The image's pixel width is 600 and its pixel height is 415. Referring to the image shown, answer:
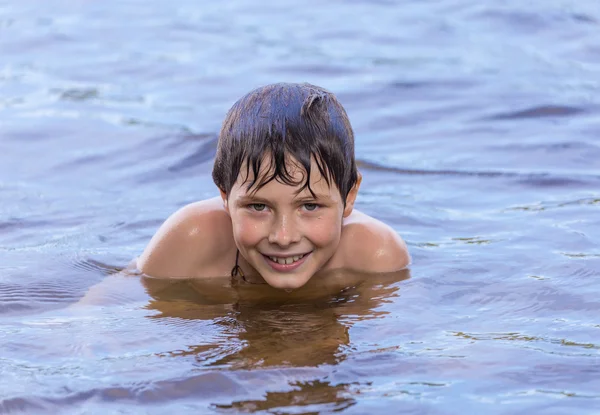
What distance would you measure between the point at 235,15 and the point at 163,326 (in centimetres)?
808

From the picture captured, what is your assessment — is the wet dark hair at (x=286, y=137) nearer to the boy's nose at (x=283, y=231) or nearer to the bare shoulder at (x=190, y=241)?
the boy's nose at (x=283, y=231)

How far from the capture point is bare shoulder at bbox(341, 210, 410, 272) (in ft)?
16.2

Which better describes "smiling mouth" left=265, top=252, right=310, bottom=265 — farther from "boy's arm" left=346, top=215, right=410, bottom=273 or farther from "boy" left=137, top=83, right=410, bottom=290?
"boy's arm" left=346, top=215, right=410, bottom=273

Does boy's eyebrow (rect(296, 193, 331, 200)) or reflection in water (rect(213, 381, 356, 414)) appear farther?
boy's eyebrow (rect(296, 193, 331, 200))

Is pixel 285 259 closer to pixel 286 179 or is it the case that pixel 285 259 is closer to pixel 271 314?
pixel 271 314

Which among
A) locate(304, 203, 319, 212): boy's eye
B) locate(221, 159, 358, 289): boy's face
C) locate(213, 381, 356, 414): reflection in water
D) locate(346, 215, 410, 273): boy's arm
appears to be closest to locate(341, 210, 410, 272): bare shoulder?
locate(346, 215, 410, 273): boy's arm

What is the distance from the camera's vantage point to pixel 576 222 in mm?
5734

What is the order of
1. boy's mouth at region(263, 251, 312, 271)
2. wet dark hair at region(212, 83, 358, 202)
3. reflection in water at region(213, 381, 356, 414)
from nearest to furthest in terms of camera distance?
reflection in water at region(213, 381, 356, 414) → wet dark hair at region(212, 83, 358, 202) → boy's mouth at region(263, 251, 312, 271)

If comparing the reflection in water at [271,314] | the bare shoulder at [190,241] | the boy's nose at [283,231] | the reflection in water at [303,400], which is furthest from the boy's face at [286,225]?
the reflection in water at [303,400]

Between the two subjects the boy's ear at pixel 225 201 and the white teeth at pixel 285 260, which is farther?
the boy's ear at pixel 225 201

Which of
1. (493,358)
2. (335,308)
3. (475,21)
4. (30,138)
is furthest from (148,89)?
(493,358)

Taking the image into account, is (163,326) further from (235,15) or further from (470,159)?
Answer: (235,15)

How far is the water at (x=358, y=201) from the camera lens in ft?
12.2

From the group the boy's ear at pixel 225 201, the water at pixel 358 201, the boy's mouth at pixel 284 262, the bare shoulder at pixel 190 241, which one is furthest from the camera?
the bare shoulder at pixel 190 241
